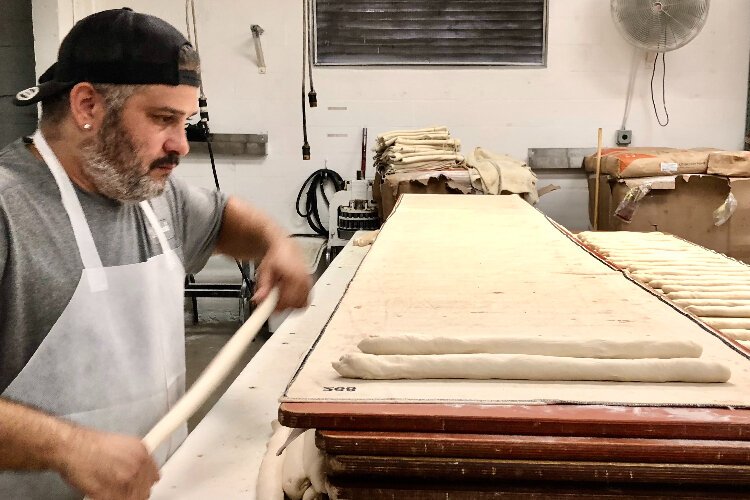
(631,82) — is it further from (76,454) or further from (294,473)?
(76,454)

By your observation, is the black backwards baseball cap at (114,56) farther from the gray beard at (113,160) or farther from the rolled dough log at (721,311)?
the rolled dough log at (721,311)

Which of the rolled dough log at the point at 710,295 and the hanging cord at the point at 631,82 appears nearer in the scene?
the rolled dough log at the point at 710,295

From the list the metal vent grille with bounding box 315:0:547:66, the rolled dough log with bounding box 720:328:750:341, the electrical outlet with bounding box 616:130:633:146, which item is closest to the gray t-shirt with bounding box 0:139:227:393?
the rolled dough log with bounding box 720:328:750:341

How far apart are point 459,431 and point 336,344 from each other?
0.41 meters

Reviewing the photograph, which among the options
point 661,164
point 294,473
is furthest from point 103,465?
point 661,164

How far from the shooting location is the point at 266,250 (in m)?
1.85

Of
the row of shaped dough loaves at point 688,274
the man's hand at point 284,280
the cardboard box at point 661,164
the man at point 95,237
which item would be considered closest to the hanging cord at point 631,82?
the cardboard box at point 661,164

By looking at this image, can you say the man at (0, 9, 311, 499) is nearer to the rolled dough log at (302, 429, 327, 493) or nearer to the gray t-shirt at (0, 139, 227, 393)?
the gray t-shirt at (0, 139, 227, 393)

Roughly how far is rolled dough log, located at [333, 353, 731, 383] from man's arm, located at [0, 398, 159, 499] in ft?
1.18

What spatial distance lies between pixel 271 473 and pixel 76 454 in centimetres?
39

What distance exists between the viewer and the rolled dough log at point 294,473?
3.78 feet

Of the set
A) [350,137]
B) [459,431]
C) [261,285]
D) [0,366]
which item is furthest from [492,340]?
[350,137]

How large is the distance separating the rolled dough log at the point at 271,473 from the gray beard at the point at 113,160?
2.13ft

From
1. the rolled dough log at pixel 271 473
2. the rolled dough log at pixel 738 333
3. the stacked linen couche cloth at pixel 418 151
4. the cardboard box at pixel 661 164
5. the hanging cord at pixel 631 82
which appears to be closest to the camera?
the rolled dough log at pixel 271 473
